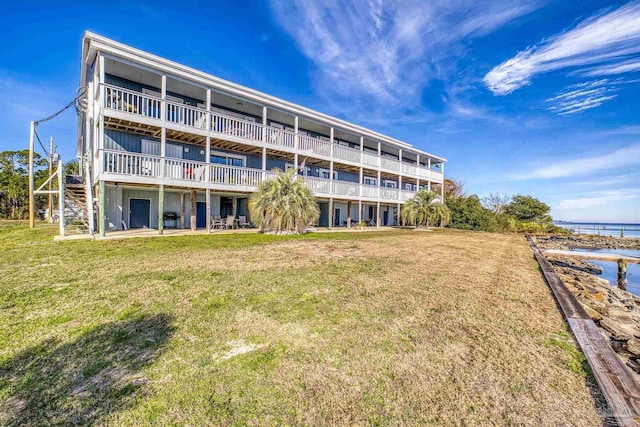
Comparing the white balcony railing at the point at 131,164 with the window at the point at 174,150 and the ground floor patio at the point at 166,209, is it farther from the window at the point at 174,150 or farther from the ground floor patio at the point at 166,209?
the window at the point at 174,150

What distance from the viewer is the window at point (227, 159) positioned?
643 inches

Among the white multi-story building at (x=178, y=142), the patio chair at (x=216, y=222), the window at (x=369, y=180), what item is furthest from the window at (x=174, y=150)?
the window at (x=369, y=180)

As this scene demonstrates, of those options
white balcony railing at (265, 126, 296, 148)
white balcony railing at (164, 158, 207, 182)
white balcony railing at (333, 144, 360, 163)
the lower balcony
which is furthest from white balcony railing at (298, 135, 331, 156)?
white balcony railing at (164, 158, 207, 182)

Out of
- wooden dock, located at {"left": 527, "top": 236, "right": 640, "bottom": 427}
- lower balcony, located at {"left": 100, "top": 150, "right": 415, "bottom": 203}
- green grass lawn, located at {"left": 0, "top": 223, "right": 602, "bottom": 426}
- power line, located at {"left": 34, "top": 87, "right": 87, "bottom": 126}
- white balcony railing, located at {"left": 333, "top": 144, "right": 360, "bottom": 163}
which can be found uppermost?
power line, located at {"left": 34, "top": 87, "right": 87, "bottom": 126}

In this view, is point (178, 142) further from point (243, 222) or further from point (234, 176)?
point (243, 222)

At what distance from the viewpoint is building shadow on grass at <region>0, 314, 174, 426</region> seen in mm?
1841

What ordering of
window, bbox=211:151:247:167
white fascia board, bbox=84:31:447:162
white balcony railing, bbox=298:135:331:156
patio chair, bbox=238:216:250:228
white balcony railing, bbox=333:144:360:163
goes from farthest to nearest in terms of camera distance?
white balcony railing, bbox=333:144:360:163 < white balcony railing, bbox=298:135:331:156 < patio chair, bbox=238:216:250:228 < window, bbox=211:151:247:167 < white fascia board, bbox=84:31:447:162

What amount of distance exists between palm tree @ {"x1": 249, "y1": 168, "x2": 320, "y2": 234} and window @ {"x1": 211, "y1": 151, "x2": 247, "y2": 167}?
4474 mm

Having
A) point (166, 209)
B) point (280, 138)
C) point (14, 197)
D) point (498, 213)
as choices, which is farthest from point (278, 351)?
point (14, 197)

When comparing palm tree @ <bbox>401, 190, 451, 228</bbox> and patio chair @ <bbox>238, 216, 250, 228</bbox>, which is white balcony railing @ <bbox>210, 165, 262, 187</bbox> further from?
palm tree @ <bbox>401, 190, 451, 228</bbox>

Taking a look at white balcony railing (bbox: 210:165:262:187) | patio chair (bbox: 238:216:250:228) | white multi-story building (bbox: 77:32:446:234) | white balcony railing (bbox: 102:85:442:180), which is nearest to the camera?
white multi-story building (bbox: 77:32:446:234)

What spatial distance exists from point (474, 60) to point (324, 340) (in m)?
22.2

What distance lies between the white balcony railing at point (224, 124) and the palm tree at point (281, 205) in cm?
351

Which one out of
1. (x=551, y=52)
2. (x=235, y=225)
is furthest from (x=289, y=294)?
(x=551, y=52)
